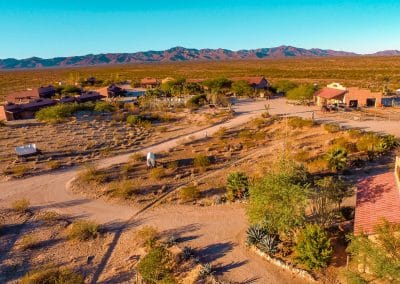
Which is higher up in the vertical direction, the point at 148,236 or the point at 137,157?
the point at 137,157

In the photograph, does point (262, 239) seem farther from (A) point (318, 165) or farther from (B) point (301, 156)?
(B) point (301, 156)

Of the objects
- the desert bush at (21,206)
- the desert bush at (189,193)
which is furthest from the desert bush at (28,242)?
the desert bush at (189,193)

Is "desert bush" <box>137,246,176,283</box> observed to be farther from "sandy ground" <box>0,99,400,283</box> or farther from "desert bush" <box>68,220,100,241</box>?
"desert bush" <box>68,220,100,241</box>

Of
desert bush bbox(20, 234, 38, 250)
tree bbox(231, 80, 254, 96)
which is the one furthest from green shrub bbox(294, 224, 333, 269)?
tree bbox(231, 80, 254, 96)

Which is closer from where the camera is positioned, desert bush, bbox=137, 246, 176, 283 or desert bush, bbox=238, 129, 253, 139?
desert bush, bbox=137, 246, 176, 283

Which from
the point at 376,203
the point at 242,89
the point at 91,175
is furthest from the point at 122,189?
the point at 242,89

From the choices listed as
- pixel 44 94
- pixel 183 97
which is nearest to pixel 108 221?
pixel 183 97
